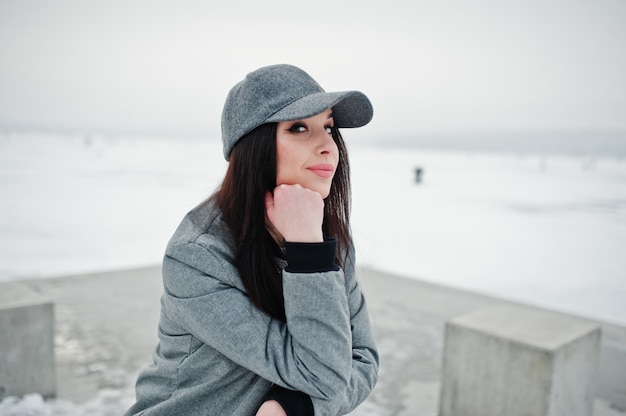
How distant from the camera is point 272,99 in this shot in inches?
50.9

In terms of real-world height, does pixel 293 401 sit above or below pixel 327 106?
below

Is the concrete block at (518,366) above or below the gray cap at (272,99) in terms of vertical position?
below

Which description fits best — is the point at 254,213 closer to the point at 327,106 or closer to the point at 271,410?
the point at 327,106

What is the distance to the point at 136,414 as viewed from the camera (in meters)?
1.40

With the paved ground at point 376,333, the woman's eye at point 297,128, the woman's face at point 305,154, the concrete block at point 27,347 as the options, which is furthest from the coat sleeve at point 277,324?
the concrete block at point 27,347

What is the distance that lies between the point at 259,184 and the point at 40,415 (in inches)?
101

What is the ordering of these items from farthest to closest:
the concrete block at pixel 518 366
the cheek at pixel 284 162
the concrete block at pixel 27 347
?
the concrete block at pixel 27 347, the concrete block at pixel 518 366, the cheek at pixel 284 162

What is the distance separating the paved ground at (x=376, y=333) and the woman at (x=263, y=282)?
7.45ft

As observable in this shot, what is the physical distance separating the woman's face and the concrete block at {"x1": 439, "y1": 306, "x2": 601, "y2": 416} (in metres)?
2.11

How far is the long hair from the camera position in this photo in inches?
49.7

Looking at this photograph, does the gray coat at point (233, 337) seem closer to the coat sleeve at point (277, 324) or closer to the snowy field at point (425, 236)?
the coat sleeve at point (277, 324)

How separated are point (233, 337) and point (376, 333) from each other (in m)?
3.72

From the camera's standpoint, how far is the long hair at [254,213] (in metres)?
1.26

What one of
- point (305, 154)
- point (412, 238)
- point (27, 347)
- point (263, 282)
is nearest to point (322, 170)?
point (305, 154)
